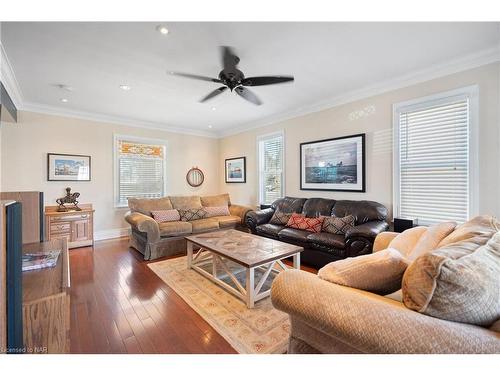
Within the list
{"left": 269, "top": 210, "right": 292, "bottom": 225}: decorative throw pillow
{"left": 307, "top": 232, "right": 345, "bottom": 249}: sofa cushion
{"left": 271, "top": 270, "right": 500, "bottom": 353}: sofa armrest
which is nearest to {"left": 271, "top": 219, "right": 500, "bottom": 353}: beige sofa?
{"left": 271, "top": 270, "right": 500, "bottom": 353}: sofa armrest

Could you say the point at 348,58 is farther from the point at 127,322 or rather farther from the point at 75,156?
the point at 75,156

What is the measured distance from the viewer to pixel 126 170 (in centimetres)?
510

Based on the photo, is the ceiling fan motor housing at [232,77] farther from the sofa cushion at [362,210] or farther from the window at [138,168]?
the window at [138,168]

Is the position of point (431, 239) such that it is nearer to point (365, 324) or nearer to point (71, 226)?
point (365, 324)

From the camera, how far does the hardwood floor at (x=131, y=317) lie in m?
1.69

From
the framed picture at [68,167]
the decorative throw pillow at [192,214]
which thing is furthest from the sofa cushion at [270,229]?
the framed picture at [68,167]

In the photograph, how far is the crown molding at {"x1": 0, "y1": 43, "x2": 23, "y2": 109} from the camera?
2.52 m

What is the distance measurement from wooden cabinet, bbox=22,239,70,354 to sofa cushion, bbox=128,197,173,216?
288 centimetres

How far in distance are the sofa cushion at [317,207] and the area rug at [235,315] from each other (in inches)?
62.8

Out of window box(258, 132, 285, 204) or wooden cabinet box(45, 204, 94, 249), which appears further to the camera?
window box(258, 132, 285, 204)

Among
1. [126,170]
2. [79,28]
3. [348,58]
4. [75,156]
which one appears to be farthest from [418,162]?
[75,156]

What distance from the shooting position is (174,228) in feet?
12.5

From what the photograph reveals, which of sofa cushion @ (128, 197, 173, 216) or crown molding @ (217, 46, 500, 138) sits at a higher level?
crown molding @ (217, 46, 500, 138)

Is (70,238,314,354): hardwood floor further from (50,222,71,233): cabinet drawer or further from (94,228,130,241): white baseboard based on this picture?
(94,228,130,241): white baseboard
